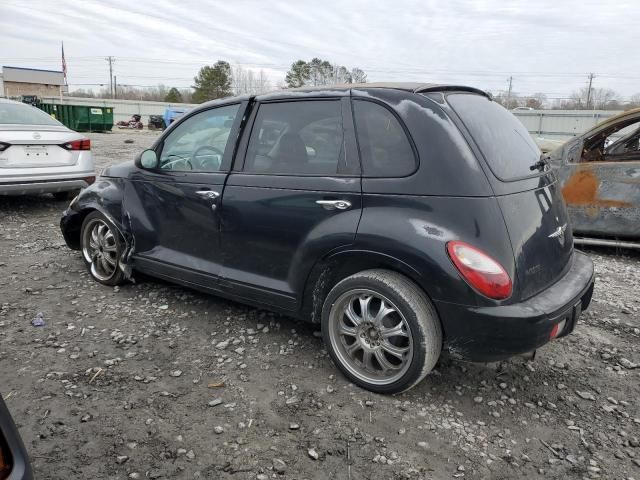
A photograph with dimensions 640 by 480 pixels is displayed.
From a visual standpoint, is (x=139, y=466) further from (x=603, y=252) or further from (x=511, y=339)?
(x=603, y=252)

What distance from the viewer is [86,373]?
3.09 m

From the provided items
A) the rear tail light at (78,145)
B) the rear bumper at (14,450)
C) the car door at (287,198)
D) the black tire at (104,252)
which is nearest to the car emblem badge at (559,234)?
the car door at (287,198)

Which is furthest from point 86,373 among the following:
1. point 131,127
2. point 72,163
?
point 131,127

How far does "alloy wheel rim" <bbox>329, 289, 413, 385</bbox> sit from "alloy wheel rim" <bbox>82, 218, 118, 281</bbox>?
2367 mm

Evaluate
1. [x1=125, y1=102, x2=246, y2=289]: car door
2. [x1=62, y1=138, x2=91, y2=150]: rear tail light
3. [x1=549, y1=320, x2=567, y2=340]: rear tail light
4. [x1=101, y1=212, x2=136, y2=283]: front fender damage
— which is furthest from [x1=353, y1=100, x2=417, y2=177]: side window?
[x1=62, y1=138, x2=91, y2=150]: rear tail light

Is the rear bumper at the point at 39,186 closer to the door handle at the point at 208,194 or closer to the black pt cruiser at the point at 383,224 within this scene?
the black pt cruiser at the point at 383,224

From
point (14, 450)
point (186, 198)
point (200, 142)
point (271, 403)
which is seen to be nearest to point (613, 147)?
point (200, 142)

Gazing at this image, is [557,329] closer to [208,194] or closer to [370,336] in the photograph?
[370,336]

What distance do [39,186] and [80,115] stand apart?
72.9ft

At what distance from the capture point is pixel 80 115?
2616cm

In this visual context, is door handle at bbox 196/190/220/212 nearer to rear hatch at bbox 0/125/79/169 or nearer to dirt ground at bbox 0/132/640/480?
dirt ground at bbox 0/132/640/480

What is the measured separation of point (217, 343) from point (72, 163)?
494cm

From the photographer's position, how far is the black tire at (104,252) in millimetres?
4281

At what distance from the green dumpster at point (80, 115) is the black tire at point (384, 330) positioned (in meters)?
27.4
